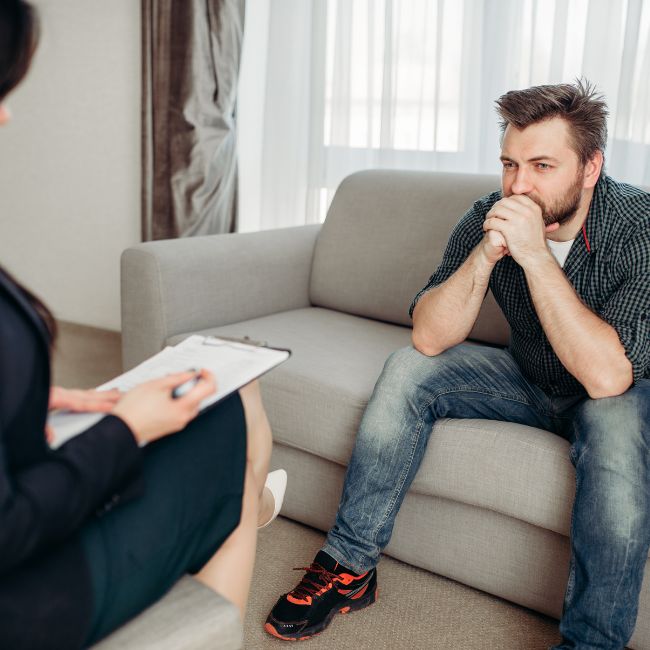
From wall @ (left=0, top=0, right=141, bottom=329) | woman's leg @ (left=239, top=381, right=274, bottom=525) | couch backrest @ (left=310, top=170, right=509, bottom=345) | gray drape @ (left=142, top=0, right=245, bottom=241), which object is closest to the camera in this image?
woman's leg @ (left=239, top=381, right=274, bottom=525)

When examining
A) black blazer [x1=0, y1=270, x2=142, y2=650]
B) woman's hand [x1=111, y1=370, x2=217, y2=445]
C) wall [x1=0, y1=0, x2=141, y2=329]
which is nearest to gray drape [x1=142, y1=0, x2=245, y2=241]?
wall [x1=0, y1=0, x2=141, y2=329]

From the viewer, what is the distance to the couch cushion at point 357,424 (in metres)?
1.49

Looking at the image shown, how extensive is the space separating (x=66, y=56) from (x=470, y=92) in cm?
204

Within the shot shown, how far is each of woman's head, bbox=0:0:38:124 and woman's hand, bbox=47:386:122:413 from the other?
0.34 meters

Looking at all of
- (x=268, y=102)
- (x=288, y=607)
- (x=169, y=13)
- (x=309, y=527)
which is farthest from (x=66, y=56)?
(x=288, y=607)

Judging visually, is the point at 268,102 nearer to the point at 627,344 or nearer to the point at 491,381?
the point at 491,381

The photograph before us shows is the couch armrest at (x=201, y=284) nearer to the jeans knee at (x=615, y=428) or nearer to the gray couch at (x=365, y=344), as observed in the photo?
the gray couch at (x=365, y=344)

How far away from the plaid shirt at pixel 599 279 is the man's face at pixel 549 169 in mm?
59

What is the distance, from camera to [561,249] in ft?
5.45

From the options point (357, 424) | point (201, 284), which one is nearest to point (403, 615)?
point (357, 424)

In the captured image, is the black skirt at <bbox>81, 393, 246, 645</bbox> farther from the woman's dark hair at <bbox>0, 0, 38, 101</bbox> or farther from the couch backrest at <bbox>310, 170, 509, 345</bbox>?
the couch backrest at <bbox>310, 170, 509, 345</bbox>

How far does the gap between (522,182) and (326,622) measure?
97cm

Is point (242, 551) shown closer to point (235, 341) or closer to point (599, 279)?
point (235, 341)

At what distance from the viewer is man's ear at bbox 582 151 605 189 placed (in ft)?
5.28
